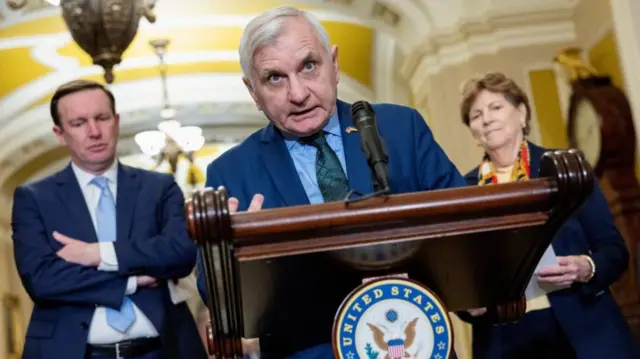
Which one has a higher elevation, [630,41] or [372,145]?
[630,41]

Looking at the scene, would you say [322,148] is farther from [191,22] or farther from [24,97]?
[24,97]

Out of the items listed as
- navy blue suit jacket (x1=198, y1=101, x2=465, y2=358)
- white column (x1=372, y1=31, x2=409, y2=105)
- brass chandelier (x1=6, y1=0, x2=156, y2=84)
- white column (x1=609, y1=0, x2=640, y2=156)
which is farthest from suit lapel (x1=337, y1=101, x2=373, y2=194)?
white column (x1=372, y1=31, x2=409, y2=105)

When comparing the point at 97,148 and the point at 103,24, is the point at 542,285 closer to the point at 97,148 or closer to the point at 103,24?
the point at 97,148

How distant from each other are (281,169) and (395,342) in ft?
1.83

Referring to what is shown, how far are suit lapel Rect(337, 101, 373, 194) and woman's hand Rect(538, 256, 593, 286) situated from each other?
83cm

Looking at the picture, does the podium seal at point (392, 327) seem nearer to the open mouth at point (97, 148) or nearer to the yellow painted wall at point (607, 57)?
the open mouth at point (97, 148)

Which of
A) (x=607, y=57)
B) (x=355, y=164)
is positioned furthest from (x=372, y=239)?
(x=607, y=57)

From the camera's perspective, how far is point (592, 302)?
8.29 feet

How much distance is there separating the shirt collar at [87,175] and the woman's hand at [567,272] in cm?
134

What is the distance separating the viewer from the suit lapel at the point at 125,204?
275 centimetres

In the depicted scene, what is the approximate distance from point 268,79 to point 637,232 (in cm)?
361

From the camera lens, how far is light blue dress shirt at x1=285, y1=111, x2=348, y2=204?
1.80 m

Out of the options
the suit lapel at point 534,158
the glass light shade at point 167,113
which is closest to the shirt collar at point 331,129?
the suit lapel at point 534,158

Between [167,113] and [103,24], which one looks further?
[167,113]
